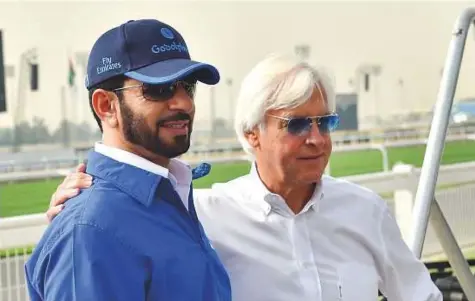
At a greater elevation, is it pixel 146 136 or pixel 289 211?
pixel 146 136

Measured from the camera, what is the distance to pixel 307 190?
2.06 m

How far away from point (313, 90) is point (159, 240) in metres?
0.75

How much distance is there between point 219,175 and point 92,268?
24442 mm

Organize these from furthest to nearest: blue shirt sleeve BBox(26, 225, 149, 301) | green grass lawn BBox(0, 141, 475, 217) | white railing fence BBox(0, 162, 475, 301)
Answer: green grass lawn BBox(0, 141, 475, 217) → white railing fence BBox(0, 162, 475, 301) → blue shirt sleeve BBox(26, 225, 149, 301)

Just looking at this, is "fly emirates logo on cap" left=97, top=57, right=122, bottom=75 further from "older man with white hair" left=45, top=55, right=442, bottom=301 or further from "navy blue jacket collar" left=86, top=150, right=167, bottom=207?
"older man with white hair" left=45, top=55, right=442, bottom=301

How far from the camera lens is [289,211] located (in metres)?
2.04

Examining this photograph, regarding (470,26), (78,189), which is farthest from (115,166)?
(470,26)

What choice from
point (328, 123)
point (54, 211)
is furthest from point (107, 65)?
point (328, 123)

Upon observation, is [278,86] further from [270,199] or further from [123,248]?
[123,248]

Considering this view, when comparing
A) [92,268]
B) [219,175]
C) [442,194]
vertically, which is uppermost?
[92,268]

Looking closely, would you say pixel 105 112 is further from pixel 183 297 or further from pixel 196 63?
pixel 183 297

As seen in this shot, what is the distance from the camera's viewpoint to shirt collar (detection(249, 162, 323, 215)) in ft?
6.67

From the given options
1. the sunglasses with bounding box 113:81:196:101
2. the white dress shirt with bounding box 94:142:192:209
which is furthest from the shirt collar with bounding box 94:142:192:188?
the sunglasses with bounding box 113:81:196:101

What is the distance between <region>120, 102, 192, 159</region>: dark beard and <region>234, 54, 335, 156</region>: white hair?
0.57 metres
